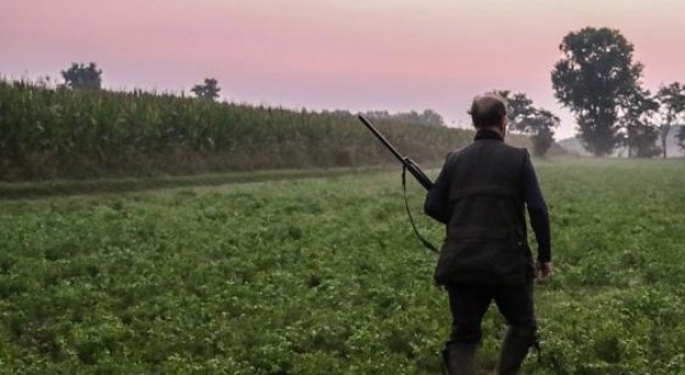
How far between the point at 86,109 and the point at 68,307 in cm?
2048

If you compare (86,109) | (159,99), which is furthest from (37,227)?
(159,99)

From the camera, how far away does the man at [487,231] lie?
6.29m

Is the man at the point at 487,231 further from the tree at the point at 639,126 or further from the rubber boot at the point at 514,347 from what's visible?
the tree at the point at 639,126

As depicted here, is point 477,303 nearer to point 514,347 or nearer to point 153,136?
point 514,347

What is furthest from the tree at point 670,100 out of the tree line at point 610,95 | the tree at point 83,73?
the tree at point 83,73

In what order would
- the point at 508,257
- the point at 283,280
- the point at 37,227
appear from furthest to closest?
the point at 37,227 < the point at 283,280 < the point at 508,257

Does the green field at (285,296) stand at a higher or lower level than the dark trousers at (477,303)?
lower

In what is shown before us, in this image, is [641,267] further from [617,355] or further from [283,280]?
[283,280]

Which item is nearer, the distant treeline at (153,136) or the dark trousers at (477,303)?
the dark trousers at (477,303)

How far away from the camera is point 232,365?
25.9ft

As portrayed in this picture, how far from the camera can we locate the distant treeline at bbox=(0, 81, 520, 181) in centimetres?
2619

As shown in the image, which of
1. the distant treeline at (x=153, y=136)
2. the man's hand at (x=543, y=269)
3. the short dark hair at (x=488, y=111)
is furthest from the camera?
the distant treeline at (x=153, y=136)

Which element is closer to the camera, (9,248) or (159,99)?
(9,248)

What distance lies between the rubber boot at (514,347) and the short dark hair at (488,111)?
178cm
